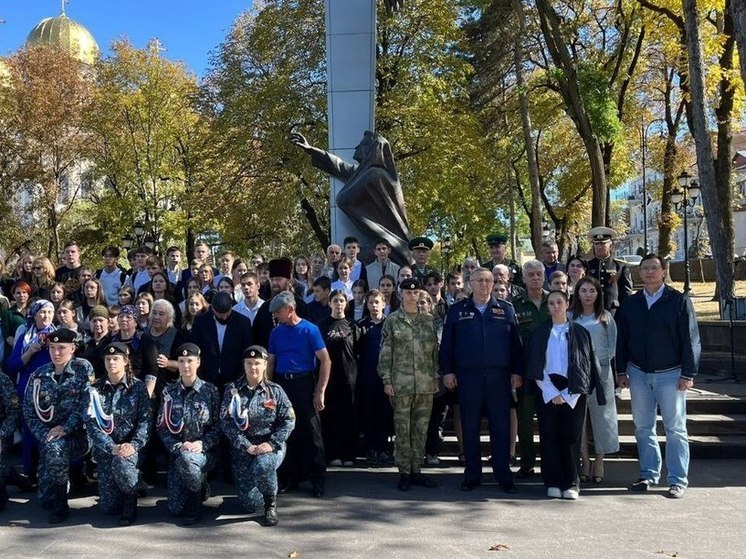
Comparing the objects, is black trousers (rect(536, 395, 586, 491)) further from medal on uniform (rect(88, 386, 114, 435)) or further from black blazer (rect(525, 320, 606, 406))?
medal on uniform (rect(88, 386, 114, 435))

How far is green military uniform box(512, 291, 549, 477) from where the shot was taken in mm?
6594

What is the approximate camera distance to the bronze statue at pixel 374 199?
36.0ft

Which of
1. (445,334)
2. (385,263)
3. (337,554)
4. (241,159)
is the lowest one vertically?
(337,554)

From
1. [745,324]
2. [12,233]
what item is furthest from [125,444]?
[12,233]

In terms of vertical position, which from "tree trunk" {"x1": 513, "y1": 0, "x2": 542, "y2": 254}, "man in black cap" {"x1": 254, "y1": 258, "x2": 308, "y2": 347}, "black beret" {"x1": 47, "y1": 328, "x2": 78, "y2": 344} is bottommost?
"black beret" {"x1": 47, "y1": 328, "x2": 78, "y2": 344}

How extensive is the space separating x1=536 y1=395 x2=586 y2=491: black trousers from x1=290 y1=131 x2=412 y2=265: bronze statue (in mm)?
5245

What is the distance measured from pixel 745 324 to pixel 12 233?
26880 millimetres

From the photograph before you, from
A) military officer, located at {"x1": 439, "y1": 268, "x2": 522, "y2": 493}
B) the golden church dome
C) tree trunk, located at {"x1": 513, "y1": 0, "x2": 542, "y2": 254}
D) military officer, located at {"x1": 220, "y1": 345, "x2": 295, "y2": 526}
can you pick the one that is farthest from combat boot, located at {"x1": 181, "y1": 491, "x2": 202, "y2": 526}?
Result: the golden church dome

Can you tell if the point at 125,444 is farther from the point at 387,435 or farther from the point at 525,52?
the point at 525,52

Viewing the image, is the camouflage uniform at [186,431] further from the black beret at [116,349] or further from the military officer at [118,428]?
the black beret at [116,349]

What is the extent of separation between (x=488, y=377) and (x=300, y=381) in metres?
1.67

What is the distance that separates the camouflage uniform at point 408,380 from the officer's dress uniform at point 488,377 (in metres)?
0.31

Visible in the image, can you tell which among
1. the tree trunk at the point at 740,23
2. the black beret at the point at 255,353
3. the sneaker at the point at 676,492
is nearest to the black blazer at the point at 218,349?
the black beret at the point at 255,353

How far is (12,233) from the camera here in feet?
92.1
